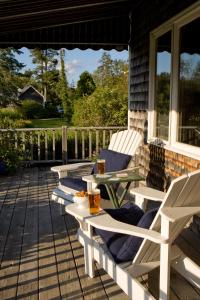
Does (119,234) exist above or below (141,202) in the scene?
below

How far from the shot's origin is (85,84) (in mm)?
18031

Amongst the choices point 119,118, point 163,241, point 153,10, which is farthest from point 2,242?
point 119,118

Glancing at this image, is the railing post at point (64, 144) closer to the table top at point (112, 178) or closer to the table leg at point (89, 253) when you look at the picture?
the table top at point (112, 178)

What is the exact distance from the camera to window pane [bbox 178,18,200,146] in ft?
11.6

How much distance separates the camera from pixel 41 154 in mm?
7824

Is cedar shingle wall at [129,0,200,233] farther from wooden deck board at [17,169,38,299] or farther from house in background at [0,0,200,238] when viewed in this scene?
wooden deck board at [17,169,38,299]

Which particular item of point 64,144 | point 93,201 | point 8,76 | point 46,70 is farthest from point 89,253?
point 46,70

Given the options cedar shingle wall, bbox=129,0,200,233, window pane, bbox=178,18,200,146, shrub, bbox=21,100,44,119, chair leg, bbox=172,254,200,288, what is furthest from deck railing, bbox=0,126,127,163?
shrub, bbox=21,100,44,119

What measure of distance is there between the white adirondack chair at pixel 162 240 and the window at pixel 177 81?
53.5 inches

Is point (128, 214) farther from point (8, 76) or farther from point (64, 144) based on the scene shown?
point (8, 76)

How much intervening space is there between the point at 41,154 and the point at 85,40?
292 cm

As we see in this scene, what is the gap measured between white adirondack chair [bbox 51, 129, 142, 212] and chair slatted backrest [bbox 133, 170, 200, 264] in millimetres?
1509

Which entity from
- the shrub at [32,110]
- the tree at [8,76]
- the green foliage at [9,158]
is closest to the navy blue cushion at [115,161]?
the green foliage at [9,158]

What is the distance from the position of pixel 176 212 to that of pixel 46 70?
36822 millimetres
